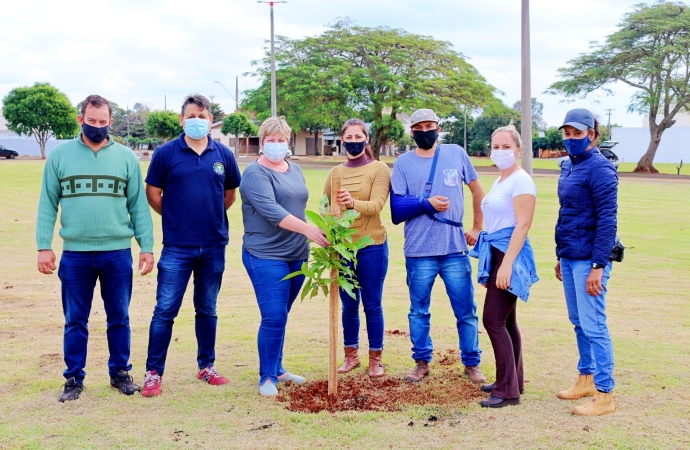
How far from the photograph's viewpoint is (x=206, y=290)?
559 centimetres

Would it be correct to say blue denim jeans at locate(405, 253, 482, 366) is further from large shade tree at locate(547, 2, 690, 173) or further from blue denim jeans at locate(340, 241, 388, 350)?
large shade tree at locate(547, 2, 690, 173)

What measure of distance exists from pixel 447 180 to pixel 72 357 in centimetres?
322

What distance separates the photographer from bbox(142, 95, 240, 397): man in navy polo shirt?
5.36 metres

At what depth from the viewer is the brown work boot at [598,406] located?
4844 millimetres

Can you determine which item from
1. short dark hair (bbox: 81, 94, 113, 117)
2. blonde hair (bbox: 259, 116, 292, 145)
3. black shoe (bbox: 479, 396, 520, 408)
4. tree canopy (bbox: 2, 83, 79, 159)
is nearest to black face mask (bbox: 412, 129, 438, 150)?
blonde hair (bbox: 259, 116, 292, 145)

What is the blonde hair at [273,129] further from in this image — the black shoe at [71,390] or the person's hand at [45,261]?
the black shoe at [71,390]

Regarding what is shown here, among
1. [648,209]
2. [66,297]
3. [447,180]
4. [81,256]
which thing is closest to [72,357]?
[66,297]

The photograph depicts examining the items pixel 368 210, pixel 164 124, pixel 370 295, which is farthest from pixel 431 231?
pixel 164 124

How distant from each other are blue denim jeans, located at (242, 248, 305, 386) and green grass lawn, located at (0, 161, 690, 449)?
0.28 meters

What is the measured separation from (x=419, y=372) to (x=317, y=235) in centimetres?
154

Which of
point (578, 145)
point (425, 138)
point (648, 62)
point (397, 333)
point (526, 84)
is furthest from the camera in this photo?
point (648, 62)

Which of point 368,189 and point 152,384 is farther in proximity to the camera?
point 368,189

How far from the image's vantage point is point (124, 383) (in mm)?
5469

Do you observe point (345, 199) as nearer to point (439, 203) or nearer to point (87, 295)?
point (439, 203)
